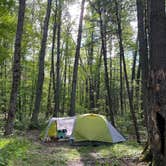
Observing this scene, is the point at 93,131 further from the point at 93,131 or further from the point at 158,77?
the point at 158,77

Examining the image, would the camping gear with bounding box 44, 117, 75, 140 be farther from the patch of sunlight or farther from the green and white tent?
the patch of sunlight

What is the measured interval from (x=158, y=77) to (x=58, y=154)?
493cm

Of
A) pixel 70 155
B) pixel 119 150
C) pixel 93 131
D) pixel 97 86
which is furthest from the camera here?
pixel 97 86

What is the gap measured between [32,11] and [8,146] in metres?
19.0

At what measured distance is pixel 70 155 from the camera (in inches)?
382

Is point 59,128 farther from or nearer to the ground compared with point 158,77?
nearer to the ground

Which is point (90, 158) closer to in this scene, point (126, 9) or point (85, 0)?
point (126, 9)

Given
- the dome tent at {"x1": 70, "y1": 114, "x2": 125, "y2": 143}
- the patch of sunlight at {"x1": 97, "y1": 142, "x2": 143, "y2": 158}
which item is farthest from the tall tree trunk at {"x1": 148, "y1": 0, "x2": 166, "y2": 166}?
the dome tent at {"x1": 70, "y1": 114, "x2": 125, "y2": 143}

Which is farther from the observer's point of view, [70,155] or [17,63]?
[17,63]

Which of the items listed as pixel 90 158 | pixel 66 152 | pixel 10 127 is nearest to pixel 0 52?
pixel 10 127

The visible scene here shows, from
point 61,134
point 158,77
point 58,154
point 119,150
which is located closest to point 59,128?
point 61,134

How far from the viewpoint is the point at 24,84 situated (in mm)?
27797

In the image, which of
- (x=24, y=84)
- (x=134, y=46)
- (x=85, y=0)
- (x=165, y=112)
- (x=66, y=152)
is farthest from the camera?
(x=24, y=84)

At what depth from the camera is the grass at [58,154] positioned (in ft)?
24.1
